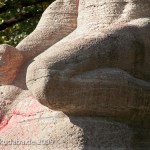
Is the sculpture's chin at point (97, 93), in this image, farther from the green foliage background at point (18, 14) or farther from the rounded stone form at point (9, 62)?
the green foliage background at point (18, 14)

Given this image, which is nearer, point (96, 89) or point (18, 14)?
point (96, 89)

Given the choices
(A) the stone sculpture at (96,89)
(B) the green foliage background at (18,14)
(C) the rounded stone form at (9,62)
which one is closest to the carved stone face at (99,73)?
(A) the stone sculpture at (96,89)

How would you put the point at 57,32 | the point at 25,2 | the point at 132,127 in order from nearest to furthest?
1. the point at 132,127
2. the point at 57,32
3. the point at 25,2

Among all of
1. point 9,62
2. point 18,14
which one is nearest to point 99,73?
point 9,62

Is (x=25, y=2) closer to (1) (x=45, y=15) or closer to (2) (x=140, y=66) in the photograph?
(1) (x=45, y=15)

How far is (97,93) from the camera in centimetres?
290

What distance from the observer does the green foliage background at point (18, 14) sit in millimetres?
8123

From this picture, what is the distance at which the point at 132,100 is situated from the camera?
299 centimetres

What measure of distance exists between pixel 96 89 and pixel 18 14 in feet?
19.9

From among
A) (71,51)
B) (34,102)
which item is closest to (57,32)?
(34,102)

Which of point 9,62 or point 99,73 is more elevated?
point 99,73

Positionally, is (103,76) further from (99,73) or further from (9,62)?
(9,62)

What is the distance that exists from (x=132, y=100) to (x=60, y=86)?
44 cm

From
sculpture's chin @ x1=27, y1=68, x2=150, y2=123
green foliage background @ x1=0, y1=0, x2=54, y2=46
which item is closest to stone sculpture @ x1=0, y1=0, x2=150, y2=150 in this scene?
sculpture's chin @ x1=27, y1=68, x2=150, y2=123
